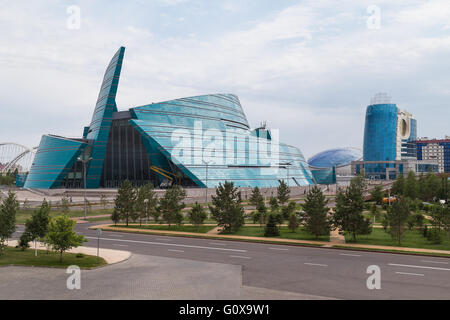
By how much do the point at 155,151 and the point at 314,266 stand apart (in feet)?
220

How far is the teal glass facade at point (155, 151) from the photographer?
276 ft

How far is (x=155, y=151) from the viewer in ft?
279

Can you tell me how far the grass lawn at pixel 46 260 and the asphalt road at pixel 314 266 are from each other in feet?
13.9

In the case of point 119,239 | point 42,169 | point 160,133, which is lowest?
point 119,239

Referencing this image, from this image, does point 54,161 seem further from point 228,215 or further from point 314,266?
point 314,266

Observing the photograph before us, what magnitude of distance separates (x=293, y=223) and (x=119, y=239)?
17095mm

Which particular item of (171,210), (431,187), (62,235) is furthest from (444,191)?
(62,235)

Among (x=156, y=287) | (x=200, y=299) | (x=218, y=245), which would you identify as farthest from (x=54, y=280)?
(x=218, y=245)

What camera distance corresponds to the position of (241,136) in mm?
98000

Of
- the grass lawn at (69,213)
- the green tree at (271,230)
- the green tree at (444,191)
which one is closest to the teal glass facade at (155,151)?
the grass lawn at (69,213)

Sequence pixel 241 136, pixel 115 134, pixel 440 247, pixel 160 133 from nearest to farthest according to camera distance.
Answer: pixel 440 247 < pixel 160 133 < pixel 115 134 < pixel 241 136

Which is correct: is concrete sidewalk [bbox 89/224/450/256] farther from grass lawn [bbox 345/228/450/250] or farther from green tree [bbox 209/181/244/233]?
green tree [bbox 209/181/244/233]
